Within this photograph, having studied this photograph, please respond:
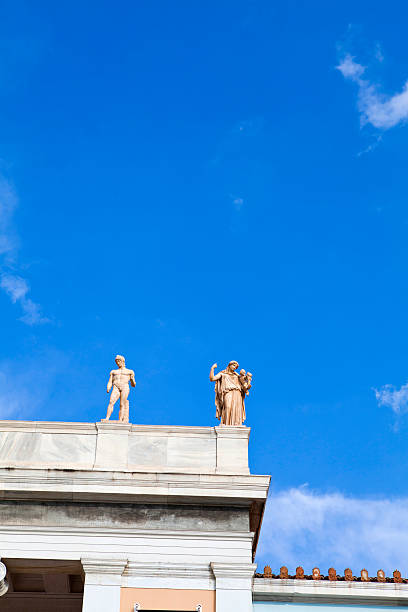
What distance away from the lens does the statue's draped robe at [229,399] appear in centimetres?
2648

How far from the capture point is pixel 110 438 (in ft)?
83.6

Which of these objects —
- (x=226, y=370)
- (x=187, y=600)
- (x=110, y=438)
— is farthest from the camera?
(x=226, y=370)

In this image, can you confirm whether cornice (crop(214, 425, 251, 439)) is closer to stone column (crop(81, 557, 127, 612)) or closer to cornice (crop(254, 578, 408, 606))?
cornice (crop(254, 578, 408, 606))

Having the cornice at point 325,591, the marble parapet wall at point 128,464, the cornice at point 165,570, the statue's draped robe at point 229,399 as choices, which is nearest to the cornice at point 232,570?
the cornice at point 165,570

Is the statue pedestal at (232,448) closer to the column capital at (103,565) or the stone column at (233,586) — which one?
the stone column at (233,586)

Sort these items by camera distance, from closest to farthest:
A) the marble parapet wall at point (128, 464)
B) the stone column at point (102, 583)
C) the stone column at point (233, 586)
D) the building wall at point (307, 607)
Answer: the stone column at point (102, 583) < the stone column at point (233, 586) < the marble parapet wall at point (128, 464) < the building wall at point (307, 607)

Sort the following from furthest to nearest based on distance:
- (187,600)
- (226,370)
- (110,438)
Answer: (226,370) → (110,438) → (187,600)

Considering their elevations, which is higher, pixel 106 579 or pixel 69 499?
pixel 69 499

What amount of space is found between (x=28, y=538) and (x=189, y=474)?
4258 millimetres

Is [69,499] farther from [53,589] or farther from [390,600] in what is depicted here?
[390,600]

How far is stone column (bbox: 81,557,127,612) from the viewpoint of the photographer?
23125 mm


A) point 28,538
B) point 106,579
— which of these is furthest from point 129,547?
point 28,538

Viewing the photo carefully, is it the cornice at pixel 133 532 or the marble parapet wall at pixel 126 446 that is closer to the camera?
the cornice at pixel 133 532

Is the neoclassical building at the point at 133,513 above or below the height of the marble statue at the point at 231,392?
below
